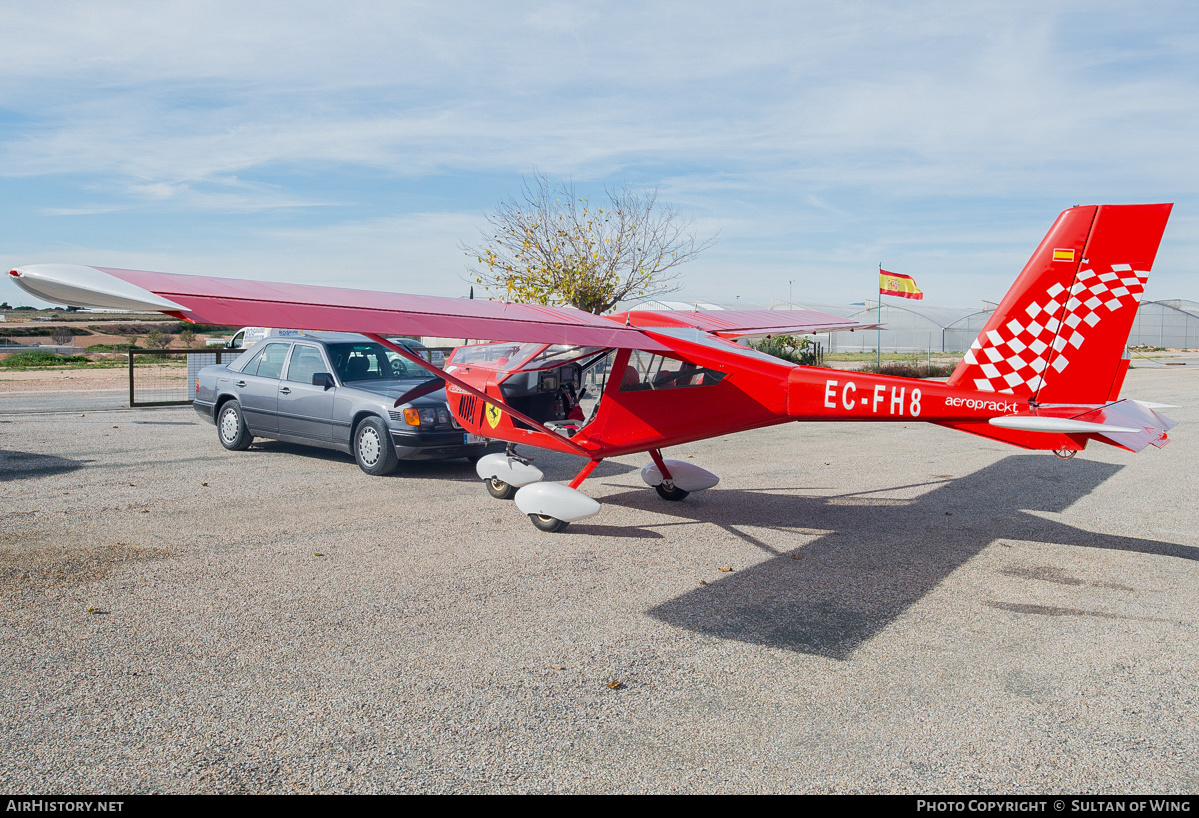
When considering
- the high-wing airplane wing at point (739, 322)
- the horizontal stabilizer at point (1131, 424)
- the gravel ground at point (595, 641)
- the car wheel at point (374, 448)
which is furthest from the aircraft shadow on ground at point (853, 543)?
the car wheel at point (374, 448)

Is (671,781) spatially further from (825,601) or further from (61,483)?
(61,483)

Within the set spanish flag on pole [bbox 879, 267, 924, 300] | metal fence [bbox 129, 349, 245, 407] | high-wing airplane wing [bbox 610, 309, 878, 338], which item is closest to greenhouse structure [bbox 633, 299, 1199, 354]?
spanish flag on pole [bbox 879, 267, 924, 300]

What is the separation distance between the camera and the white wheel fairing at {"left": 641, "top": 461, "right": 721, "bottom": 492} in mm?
8820

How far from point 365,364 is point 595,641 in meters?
7.40

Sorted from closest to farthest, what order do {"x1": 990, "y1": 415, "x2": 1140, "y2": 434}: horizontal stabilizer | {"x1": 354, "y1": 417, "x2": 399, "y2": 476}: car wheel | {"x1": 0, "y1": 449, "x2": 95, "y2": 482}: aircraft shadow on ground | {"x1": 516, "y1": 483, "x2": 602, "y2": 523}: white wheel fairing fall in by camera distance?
{"x1": 990, "y1": 415, "x2": 1140, "y2": 434}: horizontal stabilizer < {"x1": 516, "y1": 483, "x2": 602, "y2": 523}: white wheel fairing < {"x1": 0, "y1": 449, "x2": 95, "y2": 482}: aircraft shadow on ground < {"x1": 354, "y1": 417, "x2": 399, "y2": 476}: car wheel

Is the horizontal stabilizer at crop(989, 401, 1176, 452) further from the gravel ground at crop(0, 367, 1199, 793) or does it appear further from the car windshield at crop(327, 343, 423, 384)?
the car windshield at crop(327, 343, 423, 384)

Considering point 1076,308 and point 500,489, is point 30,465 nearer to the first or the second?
point 500,489

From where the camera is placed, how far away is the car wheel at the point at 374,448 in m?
9.84

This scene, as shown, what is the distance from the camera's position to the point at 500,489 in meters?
8.74

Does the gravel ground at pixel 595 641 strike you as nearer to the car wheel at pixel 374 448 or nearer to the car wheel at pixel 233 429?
the car wheel at pixel 374 448

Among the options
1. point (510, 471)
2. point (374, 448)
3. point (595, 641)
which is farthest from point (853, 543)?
point (374, 448)

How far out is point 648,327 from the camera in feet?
27.2

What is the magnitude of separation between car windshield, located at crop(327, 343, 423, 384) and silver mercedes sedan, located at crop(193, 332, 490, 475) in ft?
0.05

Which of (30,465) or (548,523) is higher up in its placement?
(548,523)
